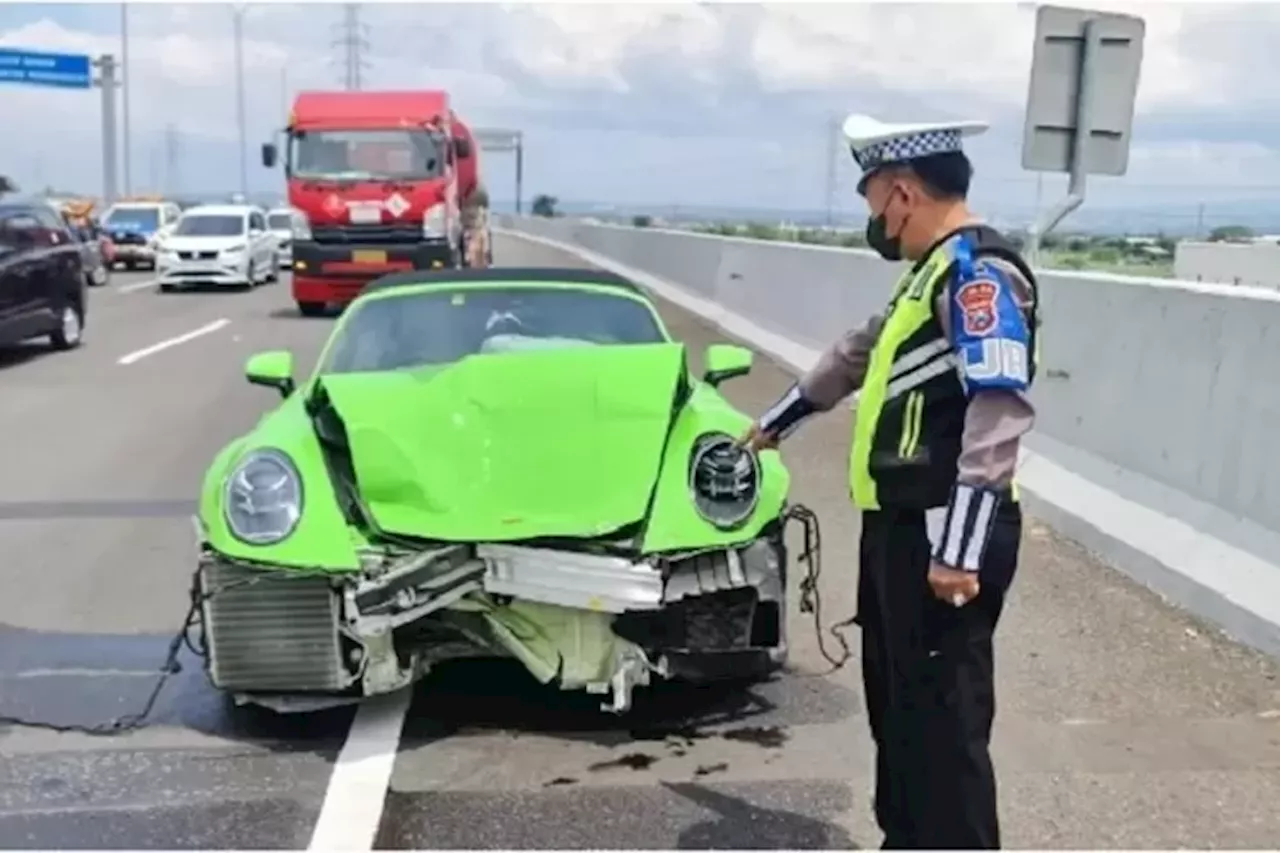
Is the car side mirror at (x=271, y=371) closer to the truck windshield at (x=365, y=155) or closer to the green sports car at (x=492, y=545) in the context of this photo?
the green sports car at (x=492, y=545)

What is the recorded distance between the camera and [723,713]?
5293mm

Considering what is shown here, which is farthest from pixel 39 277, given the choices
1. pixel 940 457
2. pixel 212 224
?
pixel 940 457

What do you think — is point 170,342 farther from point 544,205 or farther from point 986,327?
point 544,205

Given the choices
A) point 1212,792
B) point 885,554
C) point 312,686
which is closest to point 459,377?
point 312,686

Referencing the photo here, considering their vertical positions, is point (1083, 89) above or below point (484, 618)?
above

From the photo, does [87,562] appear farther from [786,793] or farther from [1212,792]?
[1212,792]

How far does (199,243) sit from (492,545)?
92.7 ft

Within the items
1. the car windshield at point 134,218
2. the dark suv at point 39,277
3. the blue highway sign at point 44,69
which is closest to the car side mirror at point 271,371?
the dark suv at point 39,277

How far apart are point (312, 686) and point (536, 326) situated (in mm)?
2305

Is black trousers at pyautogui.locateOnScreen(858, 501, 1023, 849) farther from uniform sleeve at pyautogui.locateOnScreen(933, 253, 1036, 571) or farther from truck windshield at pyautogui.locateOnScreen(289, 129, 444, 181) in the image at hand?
truck windshield at pyautogui.locateOnScreen(289, 129, 444, 181)

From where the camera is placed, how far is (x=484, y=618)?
494 centimetres

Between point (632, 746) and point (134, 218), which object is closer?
point (632, 746)

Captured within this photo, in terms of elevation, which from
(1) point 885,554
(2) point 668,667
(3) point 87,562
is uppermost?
(1) point 885,554

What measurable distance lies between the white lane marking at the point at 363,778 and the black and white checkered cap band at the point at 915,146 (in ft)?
7.34
